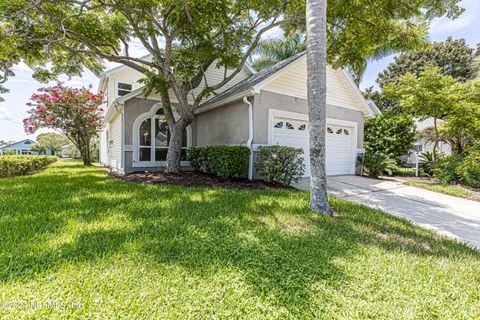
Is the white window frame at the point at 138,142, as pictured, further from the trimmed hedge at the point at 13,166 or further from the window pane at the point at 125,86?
the trimmed hedge at the point at 13,166

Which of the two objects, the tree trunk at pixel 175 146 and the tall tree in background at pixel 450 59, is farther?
the tall tree in background at pixel 450 59

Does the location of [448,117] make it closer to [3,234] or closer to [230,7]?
[230,7]

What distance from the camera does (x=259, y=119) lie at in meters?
7.65

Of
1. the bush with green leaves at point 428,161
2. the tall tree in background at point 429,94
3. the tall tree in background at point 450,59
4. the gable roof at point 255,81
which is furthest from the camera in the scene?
the tall tree in background at point 450,59

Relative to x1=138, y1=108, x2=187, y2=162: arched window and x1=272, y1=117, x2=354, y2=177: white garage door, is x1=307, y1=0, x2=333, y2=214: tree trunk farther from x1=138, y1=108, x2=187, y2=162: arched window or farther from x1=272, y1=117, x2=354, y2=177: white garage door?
x1=138, y1=108, x2=187, y2=162: arched window

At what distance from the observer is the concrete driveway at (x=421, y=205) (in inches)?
162

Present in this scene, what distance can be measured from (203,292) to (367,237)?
2656mm

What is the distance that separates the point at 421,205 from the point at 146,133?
→ 10591 millimetres

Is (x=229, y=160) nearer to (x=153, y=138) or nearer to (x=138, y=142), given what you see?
(x=153, y=138)

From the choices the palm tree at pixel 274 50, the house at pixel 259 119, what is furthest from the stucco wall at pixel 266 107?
the palm tree at pixel 274 50

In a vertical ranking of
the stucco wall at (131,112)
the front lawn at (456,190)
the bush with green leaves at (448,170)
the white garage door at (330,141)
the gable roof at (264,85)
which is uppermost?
the gable roof at (264,85)

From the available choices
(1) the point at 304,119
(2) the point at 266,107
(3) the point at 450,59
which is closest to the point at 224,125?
(2) the point at 266,107

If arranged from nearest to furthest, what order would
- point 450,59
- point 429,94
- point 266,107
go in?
point 266,107 → point 429,94 → point 450,59

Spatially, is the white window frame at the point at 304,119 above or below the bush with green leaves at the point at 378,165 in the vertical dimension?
above
